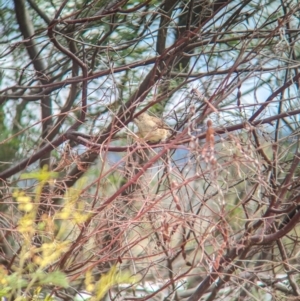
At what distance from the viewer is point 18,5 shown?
405cm

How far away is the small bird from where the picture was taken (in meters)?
3.01

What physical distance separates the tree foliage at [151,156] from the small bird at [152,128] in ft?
0.14

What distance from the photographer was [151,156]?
10.2ft

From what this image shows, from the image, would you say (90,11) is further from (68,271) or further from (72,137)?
(68,271)

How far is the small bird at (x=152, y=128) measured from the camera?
301cm

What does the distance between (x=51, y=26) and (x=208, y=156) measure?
116 centimetres

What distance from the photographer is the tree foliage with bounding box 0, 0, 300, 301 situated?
7.94ft

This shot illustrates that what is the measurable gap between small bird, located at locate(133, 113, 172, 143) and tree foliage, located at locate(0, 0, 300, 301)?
0.14 ft

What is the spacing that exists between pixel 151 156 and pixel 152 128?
145mm

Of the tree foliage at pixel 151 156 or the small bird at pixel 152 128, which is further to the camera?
the small bird at pixel 152 128

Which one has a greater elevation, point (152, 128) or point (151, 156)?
point (152, 128)

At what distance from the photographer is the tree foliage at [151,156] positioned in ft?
7.94

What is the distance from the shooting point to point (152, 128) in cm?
305

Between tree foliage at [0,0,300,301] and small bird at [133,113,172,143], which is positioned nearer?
tree foliage at [0,0,300,301]
